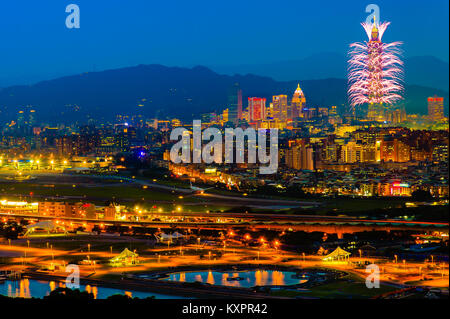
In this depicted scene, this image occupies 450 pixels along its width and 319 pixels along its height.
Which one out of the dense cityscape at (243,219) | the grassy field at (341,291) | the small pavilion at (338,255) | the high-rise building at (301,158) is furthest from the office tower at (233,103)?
the grassy field at (341,291)

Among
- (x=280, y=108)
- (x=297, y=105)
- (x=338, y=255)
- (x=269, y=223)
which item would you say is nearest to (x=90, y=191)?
(x=269, y=223)

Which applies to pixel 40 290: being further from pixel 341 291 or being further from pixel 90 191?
pixel 90 191

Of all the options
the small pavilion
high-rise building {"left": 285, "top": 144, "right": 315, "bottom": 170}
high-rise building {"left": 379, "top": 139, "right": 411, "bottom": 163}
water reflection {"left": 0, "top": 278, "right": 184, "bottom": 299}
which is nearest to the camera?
water reflection {"left": 0, "top": 278, "right": 184, "bottom": 299}

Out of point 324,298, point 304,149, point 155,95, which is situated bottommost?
point 324,298

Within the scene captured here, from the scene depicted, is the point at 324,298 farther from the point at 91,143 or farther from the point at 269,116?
the point at 269,116

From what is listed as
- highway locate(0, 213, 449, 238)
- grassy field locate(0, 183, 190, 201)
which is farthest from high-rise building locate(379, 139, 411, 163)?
highway locate(0, 213, 449, 238)

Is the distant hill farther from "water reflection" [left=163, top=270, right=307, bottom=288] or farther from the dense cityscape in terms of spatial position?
"water reflection" [left=163, top=270, right=307, bottom=288]
